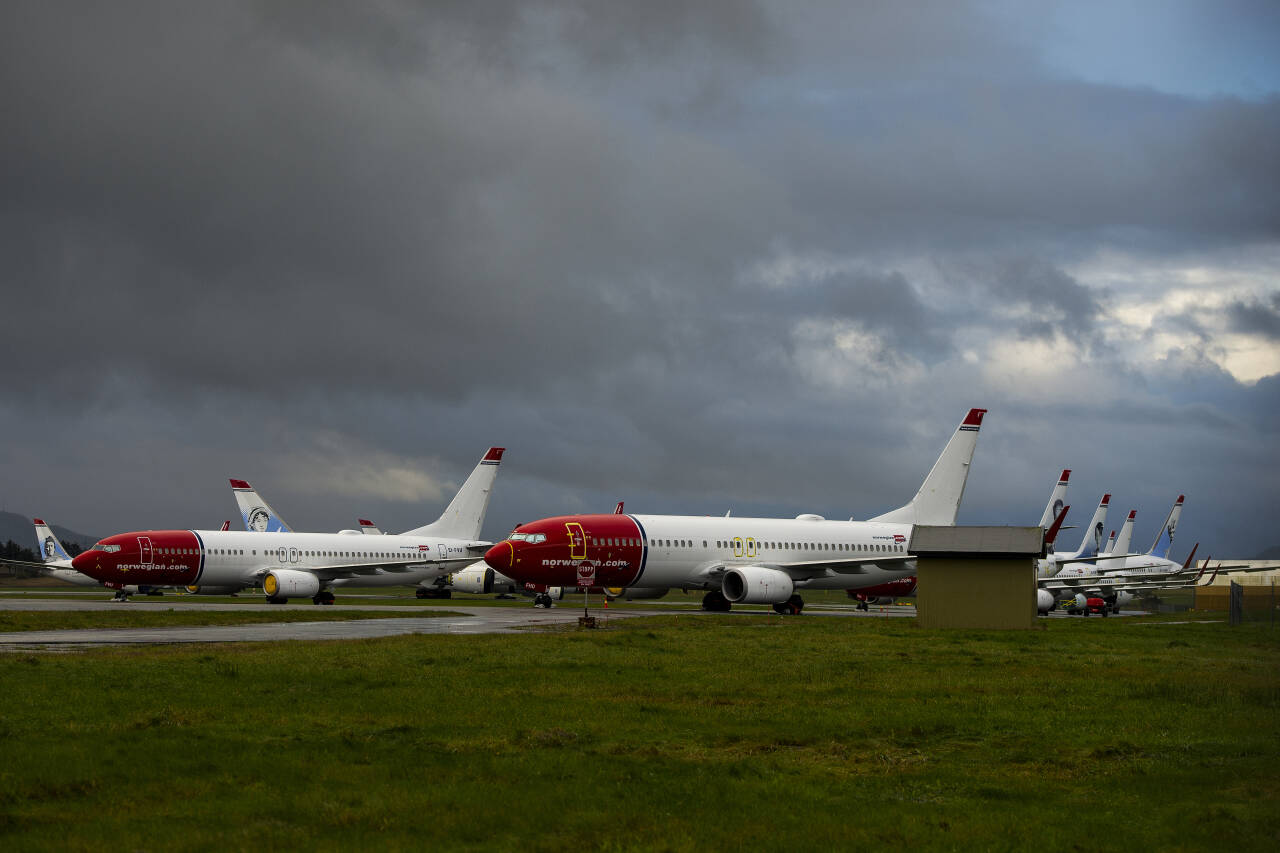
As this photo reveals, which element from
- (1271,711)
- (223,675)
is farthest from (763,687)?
(223,675)

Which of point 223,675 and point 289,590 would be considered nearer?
point 223,675

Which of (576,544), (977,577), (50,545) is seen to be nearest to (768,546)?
(576,544)

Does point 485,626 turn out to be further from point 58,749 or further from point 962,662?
point 58,749

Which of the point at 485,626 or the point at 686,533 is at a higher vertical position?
the point at 686,533

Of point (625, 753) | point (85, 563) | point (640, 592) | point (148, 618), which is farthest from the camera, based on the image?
point (85, 563)

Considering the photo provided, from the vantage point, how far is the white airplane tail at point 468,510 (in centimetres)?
8700

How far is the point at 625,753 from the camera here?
14.8 metres

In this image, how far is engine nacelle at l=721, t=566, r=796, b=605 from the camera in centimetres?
5381

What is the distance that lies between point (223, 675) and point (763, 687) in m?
9.98

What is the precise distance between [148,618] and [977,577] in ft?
103

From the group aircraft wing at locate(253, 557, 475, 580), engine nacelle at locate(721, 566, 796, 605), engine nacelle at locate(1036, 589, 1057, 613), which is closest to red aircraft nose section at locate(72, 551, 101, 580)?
aircraft wing at locate(253, 557, 475, 580)

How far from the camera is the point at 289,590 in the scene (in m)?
68.9

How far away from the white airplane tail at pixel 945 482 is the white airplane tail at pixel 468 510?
33372mm

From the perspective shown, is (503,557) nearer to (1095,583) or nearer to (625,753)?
(625,753)
